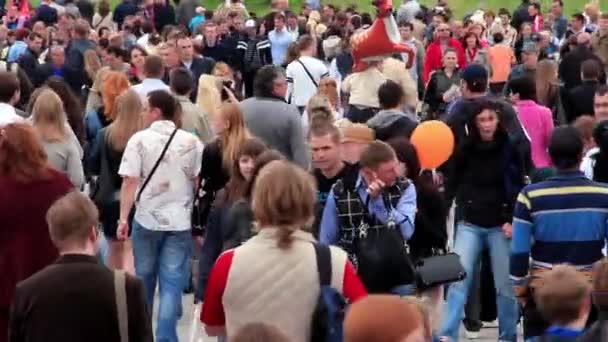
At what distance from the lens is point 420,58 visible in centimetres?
2253

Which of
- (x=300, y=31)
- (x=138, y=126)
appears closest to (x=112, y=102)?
(x=138, y=126)

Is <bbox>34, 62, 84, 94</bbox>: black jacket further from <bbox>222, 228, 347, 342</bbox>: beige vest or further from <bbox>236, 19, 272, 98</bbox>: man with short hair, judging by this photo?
<bbox>222, 228, 347, 342</bbox>: beige vest

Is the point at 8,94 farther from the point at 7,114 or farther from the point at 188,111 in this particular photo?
the point at 188,111

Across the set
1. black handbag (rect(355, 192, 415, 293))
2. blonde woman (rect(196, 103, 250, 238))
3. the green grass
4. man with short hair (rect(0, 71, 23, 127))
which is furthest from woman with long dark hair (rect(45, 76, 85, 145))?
the green grass

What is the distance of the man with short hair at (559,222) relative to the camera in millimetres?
8422

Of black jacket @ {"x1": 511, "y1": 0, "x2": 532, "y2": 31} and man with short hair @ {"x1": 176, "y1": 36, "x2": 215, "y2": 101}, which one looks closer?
man with short hair @ {"x1": 176, "y1": 36, "x2": 215, "y2": 101}

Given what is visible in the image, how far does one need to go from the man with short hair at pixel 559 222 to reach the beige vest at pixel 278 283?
2241mm

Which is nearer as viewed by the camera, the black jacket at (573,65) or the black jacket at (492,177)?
the black jacket at (492,177)

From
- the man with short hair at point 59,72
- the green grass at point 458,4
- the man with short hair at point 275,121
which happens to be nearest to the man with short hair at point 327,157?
the man with short hair at point 275,121

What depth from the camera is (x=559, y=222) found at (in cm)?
848

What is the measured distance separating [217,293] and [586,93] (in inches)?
324

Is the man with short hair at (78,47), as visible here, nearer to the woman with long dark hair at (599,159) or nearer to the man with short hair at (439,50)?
the man with short hair at (439,50)

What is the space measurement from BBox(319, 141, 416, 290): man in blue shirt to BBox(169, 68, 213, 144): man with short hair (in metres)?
3.82

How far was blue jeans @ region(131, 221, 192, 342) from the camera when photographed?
10.1m
